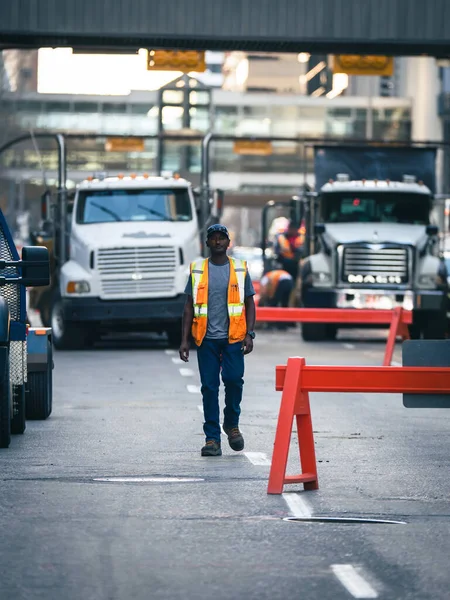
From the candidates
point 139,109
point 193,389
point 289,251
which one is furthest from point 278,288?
point 139,109

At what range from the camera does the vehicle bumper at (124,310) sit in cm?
2772

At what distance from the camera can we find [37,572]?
7.77 m

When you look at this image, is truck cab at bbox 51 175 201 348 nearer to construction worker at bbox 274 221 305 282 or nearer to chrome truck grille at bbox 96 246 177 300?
chrome truck grille at bbox 96 246 177 300

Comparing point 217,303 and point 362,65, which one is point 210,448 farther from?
point 362,65

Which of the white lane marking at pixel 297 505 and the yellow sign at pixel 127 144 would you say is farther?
the yellow sign at pixel 127 144

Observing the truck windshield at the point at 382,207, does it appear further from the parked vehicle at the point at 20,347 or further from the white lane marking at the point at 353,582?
the white lane marking at the point at 353,582

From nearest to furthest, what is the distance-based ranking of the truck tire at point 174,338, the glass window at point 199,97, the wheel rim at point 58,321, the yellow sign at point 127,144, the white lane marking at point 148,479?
the white lane marking at point 148,479, the wheel rim at point 58,321, the truck tire at point 174,338, the yellow sign at point 127,144, the glass window at point 199,97

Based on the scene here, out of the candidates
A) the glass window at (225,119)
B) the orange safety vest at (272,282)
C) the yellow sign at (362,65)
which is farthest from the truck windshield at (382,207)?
the glass window at (225,119)

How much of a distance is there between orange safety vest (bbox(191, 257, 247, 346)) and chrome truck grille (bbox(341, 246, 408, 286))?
1821 cm

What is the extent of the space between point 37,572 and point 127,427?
23.3ft

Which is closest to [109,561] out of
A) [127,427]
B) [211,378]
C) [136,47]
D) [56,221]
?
[211,378]

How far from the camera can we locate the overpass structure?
84.3 ft

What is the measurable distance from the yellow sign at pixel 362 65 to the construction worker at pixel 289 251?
20.8 feet

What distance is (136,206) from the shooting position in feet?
94.6
